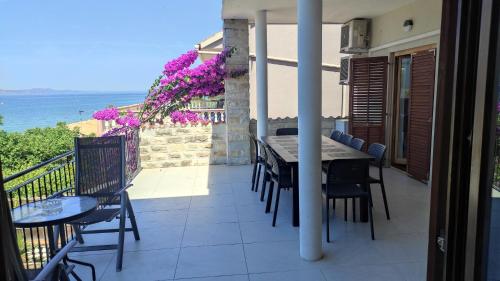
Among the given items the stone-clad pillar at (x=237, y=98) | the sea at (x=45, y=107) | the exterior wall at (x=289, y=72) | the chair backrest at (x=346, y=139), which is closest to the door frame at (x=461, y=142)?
the chair backrest at (x=346, y=139)

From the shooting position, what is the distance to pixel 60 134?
10711 mm

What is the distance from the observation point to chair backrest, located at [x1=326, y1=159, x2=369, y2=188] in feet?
10.9

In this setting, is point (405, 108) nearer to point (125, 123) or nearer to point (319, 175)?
point (319, 175)

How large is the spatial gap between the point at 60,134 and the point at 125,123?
17.2 ft

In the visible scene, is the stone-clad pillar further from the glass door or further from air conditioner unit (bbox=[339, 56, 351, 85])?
the glass door

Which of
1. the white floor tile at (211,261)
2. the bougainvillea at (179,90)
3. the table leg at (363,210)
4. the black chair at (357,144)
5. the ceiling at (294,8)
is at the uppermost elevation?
the ceiling at (294,8)

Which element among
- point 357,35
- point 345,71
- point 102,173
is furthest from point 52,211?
point 357,35

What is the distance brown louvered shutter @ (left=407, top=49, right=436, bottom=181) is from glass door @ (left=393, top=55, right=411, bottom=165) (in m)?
0.40

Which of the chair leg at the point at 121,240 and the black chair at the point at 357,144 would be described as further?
the black chair at the point at 357,144

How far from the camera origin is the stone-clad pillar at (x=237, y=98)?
21.4 feet

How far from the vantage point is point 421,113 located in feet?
16.9

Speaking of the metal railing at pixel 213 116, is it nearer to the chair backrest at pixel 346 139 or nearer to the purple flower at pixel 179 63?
the purple flower at pixel 179 63

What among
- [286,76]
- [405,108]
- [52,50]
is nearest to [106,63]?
[52,50]

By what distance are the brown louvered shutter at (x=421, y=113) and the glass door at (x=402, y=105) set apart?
401 mm
